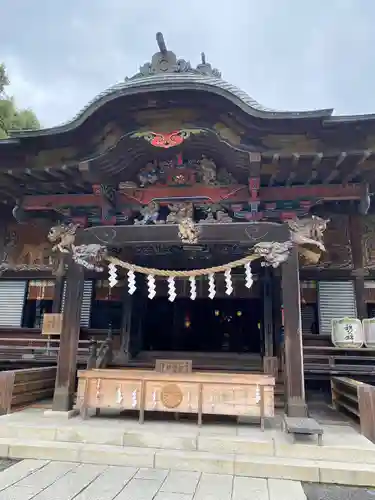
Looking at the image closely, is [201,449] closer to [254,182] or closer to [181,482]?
[181,482]

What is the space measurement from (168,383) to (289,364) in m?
1.84

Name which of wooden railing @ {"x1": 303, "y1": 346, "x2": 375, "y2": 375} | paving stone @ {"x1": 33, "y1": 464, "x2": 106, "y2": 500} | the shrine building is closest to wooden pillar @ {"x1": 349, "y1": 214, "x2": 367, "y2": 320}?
the shrine building

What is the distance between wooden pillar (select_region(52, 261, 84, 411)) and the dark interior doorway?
16.3 feet

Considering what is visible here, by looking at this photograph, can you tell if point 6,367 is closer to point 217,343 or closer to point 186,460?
point 186,460

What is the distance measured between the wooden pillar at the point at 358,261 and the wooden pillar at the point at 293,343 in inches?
107

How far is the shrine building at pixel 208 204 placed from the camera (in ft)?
18.6

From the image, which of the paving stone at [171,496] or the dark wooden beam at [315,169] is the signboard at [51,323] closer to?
the paving stone at [171,496]

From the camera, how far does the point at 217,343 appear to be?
14.1 meters

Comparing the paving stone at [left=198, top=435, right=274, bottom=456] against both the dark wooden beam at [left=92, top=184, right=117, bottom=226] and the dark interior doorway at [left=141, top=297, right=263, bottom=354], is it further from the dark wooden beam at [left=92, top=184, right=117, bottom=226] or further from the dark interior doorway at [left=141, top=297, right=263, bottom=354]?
the dark interior doorway at [left=141, top=297, right=263, bottom=354]

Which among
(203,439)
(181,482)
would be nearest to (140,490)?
(181,482)

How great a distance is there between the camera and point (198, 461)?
4.38m

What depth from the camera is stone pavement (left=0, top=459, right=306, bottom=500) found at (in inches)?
143

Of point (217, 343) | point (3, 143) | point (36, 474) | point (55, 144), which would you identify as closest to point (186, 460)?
point (36, 474)

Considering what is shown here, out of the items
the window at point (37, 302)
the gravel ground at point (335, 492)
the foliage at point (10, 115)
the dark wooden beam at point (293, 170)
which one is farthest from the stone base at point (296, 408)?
the foliage at point (10, 115)
